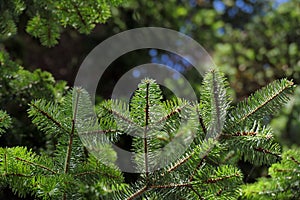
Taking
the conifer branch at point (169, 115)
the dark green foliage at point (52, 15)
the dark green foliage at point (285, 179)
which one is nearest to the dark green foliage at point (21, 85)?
the dark green foliage at point (52, 15)

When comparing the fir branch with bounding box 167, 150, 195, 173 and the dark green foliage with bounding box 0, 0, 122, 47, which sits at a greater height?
the dark green foliage with bounding box 0, 0, 122, 47

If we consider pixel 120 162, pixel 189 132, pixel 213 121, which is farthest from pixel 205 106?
pixel 120 162

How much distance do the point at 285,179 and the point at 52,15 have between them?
71 cm

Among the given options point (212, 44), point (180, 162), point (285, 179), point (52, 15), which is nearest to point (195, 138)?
point (180, 162)

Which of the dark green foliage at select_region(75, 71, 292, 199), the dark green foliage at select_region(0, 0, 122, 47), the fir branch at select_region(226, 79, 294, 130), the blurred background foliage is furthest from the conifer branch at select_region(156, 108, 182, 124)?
the blurred background foliage

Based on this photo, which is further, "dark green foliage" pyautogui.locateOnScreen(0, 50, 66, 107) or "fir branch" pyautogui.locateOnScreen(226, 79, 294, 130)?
"dark green foliage" pyautogui.locateOnScreen(0, 50, 66, 107)

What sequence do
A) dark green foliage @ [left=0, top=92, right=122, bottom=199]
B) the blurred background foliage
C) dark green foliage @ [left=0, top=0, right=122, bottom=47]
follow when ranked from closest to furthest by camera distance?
→ dark green foliage @ [left=0, top=92, right=122, bottom=199]
dark green foliage @ [left=0, top=0, right=122, bottom=47]
the blurred background foliage

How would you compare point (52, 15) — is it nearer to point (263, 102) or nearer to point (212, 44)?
point (263, 102)

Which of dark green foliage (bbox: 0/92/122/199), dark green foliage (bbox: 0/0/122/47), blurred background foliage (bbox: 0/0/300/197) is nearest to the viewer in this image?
dark green foliage (bbox: 0/92/122/199)

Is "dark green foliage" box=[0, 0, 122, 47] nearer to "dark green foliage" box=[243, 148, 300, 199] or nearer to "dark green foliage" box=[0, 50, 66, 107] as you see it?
"dark green foliage" box=[0, 50, 66, 107]

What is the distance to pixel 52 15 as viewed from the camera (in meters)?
1.14

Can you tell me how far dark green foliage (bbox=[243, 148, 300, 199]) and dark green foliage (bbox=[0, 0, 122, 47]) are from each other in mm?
549

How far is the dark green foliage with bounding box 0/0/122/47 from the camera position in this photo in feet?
3.58

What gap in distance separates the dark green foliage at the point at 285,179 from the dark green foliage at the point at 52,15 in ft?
1.80
